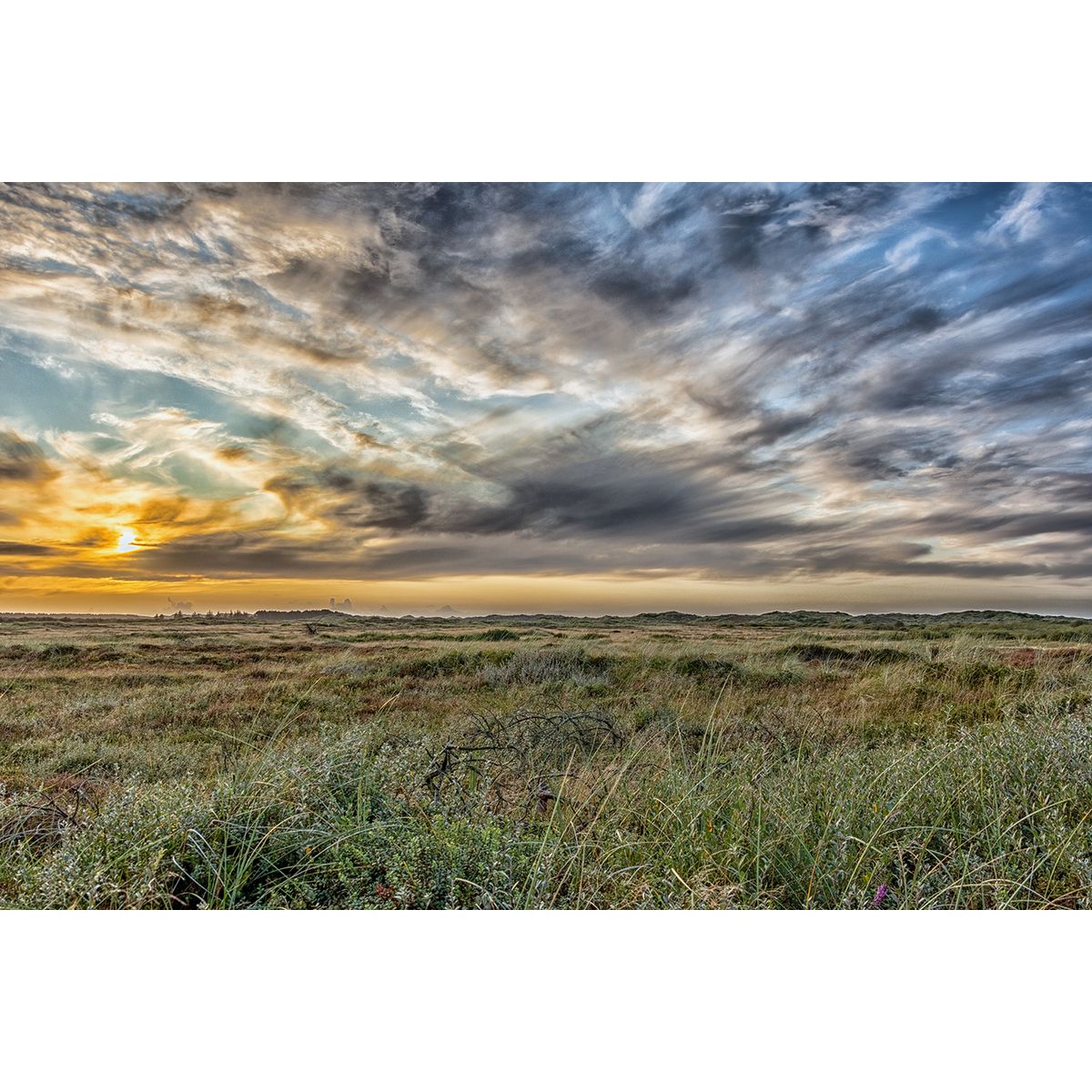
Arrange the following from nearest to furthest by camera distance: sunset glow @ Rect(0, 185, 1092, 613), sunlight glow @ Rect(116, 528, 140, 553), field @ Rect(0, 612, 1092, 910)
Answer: field @ Rect(0, 612, 1092, 910), sunset glow @ Rect(0, 185, 1092, 613), sunlight glow @ Rect(116, 528, 140, 553)

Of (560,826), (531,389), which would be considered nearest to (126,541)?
(531,389)

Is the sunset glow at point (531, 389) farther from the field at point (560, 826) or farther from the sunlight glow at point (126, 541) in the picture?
the field at point (560, 826)

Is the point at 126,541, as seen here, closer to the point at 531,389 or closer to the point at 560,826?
the point at 531,389

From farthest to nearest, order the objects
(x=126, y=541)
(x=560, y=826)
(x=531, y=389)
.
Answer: (x=126, y=541)
(x=531, y=389)
(x=560, y=826)

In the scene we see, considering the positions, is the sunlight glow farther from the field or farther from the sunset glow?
the field

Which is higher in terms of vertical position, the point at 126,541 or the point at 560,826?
the point at 126,541

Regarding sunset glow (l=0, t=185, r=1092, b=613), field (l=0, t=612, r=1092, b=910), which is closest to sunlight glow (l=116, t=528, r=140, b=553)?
sunset glow (l=0, t=185, r=1092, b=613)

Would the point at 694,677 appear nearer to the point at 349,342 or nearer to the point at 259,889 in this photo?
the point at 349,342

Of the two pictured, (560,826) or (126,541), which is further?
(126,541)

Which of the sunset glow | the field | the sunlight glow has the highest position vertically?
the sunset glow

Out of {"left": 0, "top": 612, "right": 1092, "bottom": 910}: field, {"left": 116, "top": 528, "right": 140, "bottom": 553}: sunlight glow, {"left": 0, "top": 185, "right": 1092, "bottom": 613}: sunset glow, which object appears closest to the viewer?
{"left": 0, "top": 612, "right": 1092, "bottom": 910}: field

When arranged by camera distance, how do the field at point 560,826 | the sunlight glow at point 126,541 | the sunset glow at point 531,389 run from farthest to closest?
the sunlight glow at point 126,541
the sunset glow at point 531,389
the field at point 560,826

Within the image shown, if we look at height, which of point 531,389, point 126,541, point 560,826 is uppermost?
point 531,389

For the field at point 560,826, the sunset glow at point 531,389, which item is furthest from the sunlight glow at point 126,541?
the field at point 560,826
